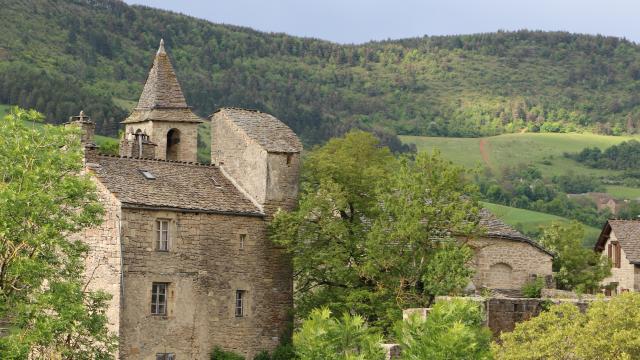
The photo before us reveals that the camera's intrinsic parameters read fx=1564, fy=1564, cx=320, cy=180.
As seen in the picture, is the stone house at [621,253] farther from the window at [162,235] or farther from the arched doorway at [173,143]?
the window at [162,235]

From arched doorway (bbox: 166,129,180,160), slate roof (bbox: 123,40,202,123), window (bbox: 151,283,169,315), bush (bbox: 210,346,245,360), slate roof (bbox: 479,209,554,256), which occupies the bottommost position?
bush (bbox: 210,346,245,360)

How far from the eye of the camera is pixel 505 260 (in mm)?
75312

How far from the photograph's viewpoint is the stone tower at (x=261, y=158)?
6825 cm

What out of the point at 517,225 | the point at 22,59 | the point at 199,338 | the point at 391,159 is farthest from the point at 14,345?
the point at 22,59

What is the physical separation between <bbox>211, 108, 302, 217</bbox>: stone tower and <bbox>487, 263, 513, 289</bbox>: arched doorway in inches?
460

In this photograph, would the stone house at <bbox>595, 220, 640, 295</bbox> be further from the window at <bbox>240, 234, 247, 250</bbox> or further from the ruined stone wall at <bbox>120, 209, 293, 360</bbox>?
the window at <bbox>240, 234, 247, 250</bbox>

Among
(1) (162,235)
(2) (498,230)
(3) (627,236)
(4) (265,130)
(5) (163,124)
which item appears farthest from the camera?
(3) (627,236)

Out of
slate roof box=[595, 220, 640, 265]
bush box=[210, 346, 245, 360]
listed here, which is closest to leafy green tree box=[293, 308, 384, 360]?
bush box=[210, 346, 245, 360]

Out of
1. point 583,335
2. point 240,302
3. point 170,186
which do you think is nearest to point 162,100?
point 170,186

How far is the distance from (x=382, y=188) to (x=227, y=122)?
834cm

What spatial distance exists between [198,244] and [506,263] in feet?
57.8

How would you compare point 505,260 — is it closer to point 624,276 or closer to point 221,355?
point 624,276

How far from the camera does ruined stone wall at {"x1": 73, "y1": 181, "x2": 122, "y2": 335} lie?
61.8 meters

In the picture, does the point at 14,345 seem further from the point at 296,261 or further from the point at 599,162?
the point at 599,162
